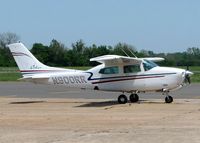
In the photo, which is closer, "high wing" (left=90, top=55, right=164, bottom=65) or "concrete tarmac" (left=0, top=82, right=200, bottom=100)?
"high wing" (left=90, top=55, right=164, bottom=65)

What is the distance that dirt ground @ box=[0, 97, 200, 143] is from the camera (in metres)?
11.9

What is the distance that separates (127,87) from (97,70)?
5.28ft

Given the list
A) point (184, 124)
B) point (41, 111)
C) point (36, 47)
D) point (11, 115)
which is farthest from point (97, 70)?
point (36, 47)

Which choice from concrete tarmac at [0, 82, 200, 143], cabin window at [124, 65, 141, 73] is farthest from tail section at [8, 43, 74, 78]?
concrete tarmac at [0, 82, 200, 143]

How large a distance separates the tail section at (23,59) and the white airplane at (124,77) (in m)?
0.40

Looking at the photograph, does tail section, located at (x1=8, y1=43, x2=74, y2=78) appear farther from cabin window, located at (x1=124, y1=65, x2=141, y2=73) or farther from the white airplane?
cabin window, located at (x1=124, y1=65, x2=141, y2=73)

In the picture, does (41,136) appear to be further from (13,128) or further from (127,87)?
(127,87)

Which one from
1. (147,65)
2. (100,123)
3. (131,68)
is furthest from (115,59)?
(100,123)

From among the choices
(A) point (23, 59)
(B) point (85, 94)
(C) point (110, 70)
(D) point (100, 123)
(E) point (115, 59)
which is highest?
(A) point (23, 59)

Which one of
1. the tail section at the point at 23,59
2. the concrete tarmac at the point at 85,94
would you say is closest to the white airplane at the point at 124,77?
the tail section at the point at 23,59

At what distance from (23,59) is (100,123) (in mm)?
11058

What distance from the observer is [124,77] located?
78.4 ft

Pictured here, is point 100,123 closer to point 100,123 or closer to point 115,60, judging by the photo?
point 100,123

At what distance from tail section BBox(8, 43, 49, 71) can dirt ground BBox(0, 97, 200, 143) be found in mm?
3517
